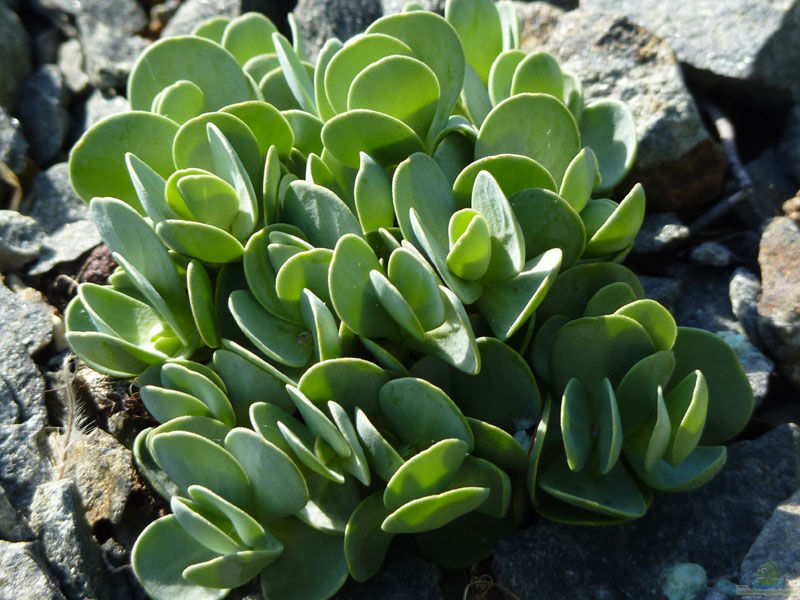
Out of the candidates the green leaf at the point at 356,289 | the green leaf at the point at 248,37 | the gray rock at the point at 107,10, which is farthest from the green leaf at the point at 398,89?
the gray rock at the point at 107,10

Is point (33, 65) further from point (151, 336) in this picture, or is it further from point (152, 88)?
point (151, 336)

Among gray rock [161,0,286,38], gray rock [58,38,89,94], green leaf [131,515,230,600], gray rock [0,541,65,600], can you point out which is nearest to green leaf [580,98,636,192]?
green leaf [131,515,230,600]

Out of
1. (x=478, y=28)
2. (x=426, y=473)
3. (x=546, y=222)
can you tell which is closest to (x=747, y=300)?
(x=546, y=222)

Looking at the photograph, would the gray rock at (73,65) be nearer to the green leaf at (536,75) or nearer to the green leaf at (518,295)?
the green leaf at (536,75)

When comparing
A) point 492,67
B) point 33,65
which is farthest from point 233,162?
point 33,65

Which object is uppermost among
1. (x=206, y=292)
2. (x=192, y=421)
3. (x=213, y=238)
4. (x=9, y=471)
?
(x=213, y=238)

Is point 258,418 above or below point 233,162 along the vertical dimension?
below
